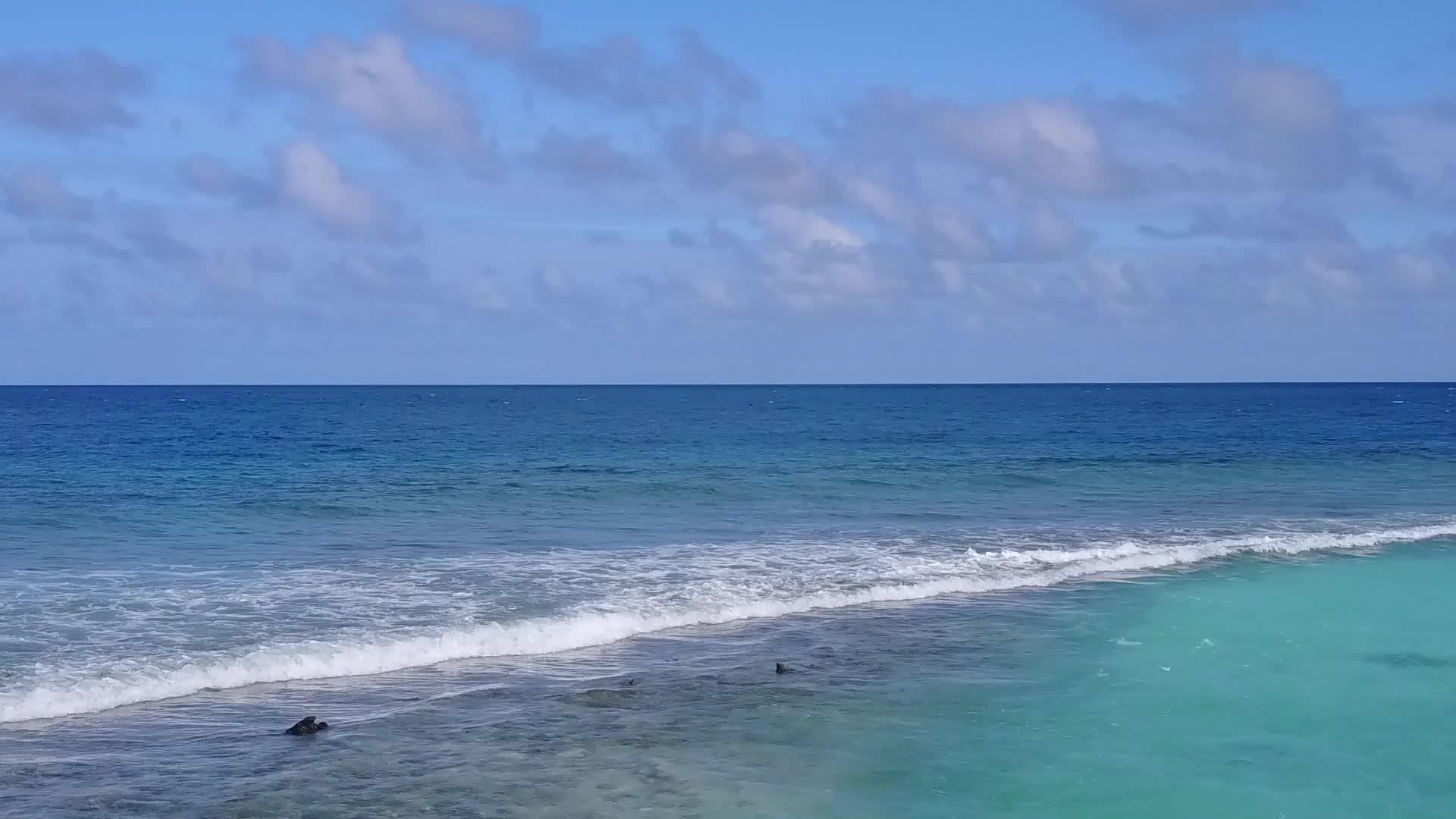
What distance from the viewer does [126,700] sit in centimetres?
1545

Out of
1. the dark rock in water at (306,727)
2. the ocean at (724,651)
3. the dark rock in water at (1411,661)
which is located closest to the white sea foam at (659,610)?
the ocean at (724,651)

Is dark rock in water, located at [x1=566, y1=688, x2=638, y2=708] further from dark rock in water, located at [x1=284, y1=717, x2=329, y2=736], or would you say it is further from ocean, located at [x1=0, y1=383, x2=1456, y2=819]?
dark rock in water, located at [x1=284, y1=717, x2=329, y2=736]

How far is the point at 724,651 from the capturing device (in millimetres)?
18688

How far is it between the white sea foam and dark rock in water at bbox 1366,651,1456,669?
278 inches

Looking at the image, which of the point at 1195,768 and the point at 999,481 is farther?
the point at 999,481

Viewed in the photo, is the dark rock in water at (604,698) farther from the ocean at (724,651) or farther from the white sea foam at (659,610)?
the white sea foam at (659,610)

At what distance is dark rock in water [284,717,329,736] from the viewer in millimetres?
13953

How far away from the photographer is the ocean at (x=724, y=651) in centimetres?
1259

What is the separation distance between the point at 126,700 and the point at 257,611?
15.7 feet

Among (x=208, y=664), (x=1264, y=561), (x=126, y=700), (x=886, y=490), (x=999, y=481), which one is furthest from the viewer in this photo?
(x=999, y=481)

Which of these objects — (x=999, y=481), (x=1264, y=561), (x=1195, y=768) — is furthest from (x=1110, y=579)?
(x=999, y=481)

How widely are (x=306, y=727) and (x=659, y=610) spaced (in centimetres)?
806

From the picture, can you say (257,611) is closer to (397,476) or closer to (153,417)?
(397,476)

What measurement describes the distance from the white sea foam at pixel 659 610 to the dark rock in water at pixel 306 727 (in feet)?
9.49
